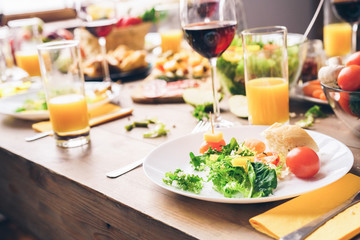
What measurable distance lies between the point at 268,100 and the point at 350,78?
0.87ft

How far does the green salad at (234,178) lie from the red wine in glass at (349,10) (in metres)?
1.16

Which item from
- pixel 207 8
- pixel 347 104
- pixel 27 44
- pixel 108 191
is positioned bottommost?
pixel 108 191

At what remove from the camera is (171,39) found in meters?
2.27

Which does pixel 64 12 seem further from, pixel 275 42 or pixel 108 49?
pixel 275 42

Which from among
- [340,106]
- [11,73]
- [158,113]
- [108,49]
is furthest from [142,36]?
[340,106]

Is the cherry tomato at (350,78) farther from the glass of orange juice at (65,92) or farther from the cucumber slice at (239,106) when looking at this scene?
the glass of orange juice at (65,92)

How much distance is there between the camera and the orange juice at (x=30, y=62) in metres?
2.22

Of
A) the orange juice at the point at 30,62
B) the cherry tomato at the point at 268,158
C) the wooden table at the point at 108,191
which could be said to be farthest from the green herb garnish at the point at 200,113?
the orange juice at the point at 30,62

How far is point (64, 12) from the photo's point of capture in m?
4.87

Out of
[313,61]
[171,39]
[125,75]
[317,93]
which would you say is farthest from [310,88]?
[171,39]

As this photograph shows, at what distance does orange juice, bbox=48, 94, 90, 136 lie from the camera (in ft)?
4.12

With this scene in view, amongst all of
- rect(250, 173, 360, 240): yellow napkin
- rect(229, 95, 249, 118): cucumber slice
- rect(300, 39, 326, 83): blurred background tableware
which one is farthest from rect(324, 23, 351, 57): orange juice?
rect(250, 173, 360, 240): yellow napkin

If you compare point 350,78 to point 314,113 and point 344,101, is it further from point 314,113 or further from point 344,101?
point 314,113

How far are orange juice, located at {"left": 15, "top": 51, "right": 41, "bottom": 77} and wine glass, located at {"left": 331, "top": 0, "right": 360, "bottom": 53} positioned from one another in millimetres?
1488
